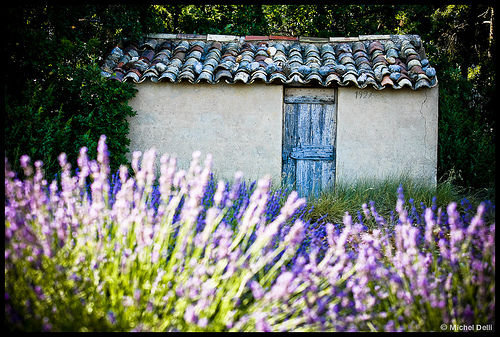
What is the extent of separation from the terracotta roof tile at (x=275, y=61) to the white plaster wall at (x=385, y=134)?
34cm

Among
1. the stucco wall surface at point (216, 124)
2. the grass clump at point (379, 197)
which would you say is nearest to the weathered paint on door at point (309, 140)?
the stucco wall surface at point (216, 124)

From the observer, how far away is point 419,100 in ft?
23.2

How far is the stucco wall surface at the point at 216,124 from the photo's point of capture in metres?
7.00

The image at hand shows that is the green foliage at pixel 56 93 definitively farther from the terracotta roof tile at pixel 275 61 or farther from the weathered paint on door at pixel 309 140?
the weathered paint on door at pixel 309 140

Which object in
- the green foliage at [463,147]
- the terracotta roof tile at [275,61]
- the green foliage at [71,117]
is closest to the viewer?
the green foliage at [71,117]

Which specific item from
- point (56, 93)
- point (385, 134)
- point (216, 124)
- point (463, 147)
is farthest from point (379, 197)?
point (56, 93)

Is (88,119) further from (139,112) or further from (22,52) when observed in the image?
(22,52)

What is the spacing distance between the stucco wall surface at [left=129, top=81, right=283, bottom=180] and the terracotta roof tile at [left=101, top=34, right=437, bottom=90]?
0.92 ft

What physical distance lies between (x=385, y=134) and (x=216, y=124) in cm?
321

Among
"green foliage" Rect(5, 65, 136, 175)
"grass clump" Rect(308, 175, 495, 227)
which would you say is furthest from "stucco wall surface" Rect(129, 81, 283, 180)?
"grass clump" Rect(308, 175, 495, 227)

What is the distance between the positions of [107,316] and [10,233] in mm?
869

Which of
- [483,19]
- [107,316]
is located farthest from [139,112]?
[483,19]

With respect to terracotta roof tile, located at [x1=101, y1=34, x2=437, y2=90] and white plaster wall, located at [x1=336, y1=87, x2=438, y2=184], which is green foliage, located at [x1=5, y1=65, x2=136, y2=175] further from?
white plaster wall, located at [x1=336, y1=87, x2=438, y2=184]

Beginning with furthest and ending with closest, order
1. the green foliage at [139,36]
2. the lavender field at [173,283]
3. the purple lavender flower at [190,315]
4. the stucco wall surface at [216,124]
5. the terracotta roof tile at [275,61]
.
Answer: the stucco wall surface at [216,124] < the terracotta roof tile at [275,61] < the green foliage at [139,36] < the lavender field at [173,283] < the purple lavender flower at [190,315]
